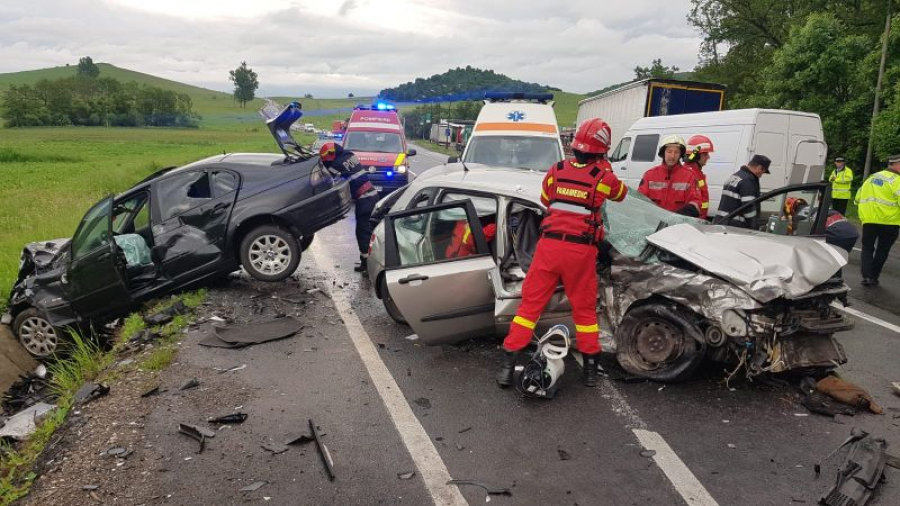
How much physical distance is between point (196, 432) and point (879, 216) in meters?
8.20

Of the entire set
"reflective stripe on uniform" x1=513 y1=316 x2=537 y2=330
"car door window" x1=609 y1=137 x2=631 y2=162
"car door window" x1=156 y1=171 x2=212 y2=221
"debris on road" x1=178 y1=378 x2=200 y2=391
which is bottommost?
"debris on road" x1=178 y1=378 x2=200 y2=391

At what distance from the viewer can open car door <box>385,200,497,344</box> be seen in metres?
4.71

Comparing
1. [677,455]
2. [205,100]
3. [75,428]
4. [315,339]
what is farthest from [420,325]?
[205,100]

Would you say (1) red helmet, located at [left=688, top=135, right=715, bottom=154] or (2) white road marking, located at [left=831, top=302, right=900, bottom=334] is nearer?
(2) white road marking, located at [left=831, top=302, right=900, bottom=334]

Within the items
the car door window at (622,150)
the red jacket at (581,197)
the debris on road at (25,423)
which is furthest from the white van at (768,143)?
the debris on road at (25,423)

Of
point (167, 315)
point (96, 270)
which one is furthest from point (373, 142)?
point (167, 315)

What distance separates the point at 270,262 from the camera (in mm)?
7023

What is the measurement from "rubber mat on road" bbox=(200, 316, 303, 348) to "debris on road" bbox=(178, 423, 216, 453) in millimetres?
1542

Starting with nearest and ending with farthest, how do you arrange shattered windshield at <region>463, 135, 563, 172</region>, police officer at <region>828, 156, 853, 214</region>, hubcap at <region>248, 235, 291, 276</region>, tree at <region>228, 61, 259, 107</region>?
hubcap at <region>248, 235, 291, 276</region>
shattered windshield at <region>463, 135, 563, 172</region>
police officer at <region>828, 156, 853, 214</region>
tree at <region>228, 61, 259, 107</region>

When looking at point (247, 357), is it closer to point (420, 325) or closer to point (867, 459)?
point (420, 325)

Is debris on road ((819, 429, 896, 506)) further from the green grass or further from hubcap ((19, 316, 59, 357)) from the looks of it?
hubcap ((19, 316, 59, 357))

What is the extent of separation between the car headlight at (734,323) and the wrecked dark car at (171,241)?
482 centimetres

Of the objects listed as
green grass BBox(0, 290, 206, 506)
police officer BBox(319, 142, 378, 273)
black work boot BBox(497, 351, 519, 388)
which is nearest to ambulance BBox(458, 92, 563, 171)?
police officer BBox(319, 142, 378, 273)

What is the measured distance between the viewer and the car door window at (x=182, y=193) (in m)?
6.84
